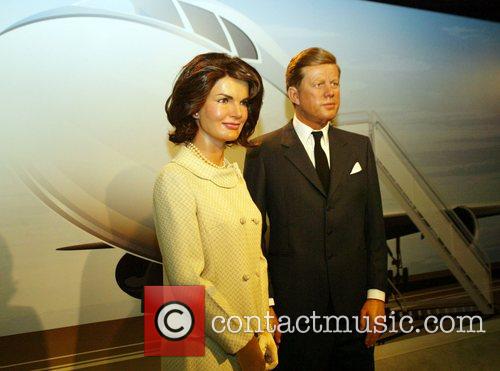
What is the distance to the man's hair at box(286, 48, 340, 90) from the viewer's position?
1.96 m

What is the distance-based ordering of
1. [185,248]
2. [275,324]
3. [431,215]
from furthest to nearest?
1. [431,215]
2. [275,324]
3. [185,248]

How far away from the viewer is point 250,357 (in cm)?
142

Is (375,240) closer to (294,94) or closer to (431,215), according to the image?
(294,94)

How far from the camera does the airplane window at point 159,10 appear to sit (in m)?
2.58

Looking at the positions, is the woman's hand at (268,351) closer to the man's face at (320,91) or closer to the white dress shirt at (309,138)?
the white dress shirt at (309,138)

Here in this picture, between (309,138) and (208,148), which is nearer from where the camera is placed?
(208,148)

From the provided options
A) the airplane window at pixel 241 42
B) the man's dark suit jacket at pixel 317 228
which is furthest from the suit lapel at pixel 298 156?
the airplane window at pixel 241 42

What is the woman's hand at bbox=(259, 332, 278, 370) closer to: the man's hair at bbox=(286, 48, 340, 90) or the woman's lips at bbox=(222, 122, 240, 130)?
the woman's lips at bbox=(222, 122, 240, 130)

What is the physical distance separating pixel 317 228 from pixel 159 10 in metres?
1.63

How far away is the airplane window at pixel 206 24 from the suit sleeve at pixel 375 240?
52.3 inches

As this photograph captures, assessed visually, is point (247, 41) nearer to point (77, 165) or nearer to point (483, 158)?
point (77, 165)

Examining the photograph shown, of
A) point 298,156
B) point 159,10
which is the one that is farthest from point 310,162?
point 159,10

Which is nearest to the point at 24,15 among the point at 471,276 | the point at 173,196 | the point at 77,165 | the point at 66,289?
the point at 77,165

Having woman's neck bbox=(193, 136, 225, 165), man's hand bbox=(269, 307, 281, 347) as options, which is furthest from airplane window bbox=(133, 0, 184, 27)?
man's hand bbox=(269, 307, 281, 347)
